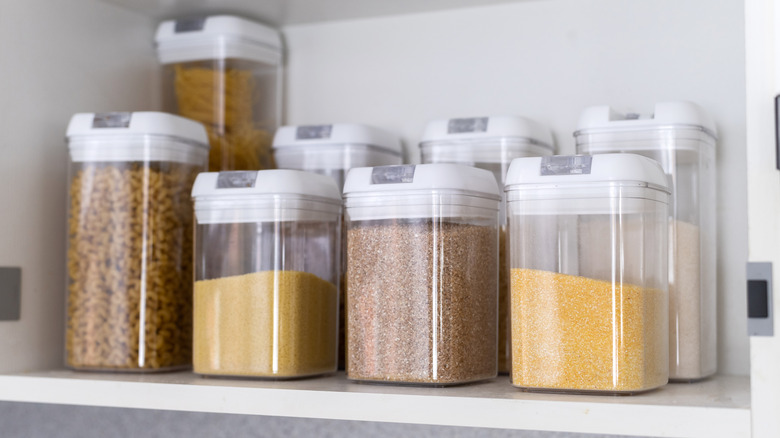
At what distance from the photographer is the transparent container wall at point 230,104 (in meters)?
1.20

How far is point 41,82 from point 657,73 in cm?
79

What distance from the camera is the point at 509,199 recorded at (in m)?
0.88

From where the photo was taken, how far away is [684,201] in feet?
3.20

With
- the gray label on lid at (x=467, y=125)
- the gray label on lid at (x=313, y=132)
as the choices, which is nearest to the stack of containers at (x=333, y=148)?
the gray label on lid at (x=313, y=132)

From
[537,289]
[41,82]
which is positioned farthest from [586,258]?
[41,82]

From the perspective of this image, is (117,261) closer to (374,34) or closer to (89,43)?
(89,43)

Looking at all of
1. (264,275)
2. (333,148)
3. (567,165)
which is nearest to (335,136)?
(333,148)

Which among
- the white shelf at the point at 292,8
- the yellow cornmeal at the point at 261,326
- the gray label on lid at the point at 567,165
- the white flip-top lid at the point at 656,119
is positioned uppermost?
the white shelf at the point at 292,8

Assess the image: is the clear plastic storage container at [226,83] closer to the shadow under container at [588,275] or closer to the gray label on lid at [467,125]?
the gray label on lid at [467,125]

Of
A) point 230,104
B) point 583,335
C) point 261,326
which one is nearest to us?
point 583,335

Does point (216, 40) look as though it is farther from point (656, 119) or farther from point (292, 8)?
point (656, 119)

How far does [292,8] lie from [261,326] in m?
0.51

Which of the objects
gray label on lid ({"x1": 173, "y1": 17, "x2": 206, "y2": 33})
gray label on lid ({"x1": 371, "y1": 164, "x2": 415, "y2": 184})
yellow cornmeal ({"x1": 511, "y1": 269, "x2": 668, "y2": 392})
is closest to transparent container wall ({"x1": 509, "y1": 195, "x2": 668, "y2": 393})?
yellow cornmeal ({"x1": 511, "y1": 269, "x2": 668, "y2": 392})

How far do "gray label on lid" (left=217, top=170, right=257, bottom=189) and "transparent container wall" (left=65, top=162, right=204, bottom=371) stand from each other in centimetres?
11
